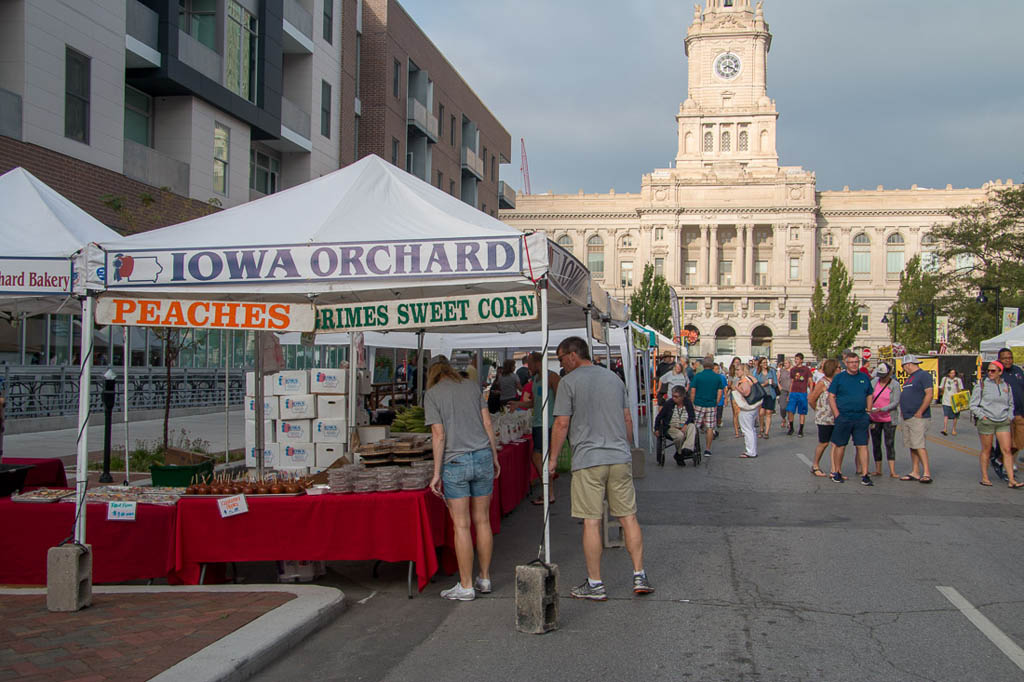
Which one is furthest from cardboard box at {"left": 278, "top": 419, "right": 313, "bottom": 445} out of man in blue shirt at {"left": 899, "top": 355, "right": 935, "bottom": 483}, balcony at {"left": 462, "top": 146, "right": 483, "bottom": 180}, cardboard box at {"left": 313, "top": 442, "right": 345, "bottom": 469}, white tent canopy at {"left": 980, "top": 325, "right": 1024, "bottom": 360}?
balcony at {"left": 462, "top": 146, "right": 483, "bottom": 180}

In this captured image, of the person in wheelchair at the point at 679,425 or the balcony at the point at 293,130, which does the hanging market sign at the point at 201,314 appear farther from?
the balcony at the point at 293,130

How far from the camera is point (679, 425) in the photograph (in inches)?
595

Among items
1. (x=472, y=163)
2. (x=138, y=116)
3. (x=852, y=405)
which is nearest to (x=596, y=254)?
(x=472, y=163)

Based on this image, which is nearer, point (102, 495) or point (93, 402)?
point (102, 495)

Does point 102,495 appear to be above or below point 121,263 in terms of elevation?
below

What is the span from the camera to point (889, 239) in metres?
102

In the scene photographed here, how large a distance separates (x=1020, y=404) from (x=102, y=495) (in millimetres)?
12378

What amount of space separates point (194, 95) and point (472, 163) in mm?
27060

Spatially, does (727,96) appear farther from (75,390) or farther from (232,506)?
(232,506)

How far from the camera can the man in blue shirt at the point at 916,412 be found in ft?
41.9

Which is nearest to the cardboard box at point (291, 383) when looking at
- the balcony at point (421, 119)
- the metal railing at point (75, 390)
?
the metal railing at point (75, 390)

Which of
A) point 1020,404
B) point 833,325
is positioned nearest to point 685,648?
point 1020,404

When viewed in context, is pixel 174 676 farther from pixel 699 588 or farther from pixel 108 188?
pixel 108 188

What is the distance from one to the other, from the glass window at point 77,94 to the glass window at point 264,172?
763cm
